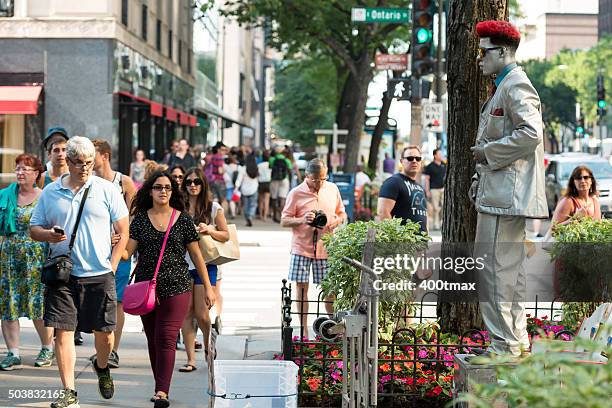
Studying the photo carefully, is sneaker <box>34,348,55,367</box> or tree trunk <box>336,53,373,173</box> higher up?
tree trunk <box>336,53,373,173</box>

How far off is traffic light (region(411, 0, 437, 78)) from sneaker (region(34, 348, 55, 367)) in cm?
1072

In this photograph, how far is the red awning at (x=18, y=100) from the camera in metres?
26.4

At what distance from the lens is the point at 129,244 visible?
29.1 ft

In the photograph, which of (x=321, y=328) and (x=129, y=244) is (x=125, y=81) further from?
(x=321, y=328)

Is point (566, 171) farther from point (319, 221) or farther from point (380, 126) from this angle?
point (319, 221)

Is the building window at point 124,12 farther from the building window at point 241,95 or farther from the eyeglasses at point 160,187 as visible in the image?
the building window at point 241,95

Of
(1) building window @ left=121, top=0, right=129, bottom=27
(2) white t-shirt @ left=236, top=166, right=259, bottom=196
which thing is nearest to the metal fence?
(2) white t-shirt @ left=236, top=166, right=259, bottom=196

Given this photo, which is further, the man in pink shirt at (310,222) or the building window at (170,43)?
the building window at (170,43)

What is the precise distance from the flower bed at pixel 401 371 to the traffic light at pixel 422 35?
35.7 feet

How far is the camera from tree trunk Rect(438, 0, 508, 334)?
31.3 ft

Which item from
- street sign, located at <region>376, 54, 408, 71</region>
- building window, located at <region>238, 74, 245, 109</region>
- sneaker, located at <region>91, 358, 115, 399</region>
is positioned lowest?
sneaker, located at <region>91, 358, 115, 399</region>

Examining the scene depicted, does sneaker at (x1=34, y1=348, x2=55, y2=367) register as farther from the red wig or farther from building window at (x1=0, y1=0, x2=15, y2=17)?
the red wig

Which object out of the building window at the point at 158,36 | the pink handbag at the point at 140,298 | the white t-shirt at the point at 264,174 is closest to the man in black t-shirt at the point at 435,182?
the white t-shirt at the point at 264,174

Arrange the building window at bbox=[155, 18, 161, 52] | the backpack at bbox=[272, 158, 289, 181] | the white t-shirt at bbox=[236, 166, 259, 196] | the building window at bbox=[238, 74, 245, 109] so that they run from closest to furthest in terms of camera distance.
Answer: the white t-shirt at bbox=[236, 166, 259, 196]
the backpack at bbox=[272, 158, 289, 181]
the building window at bbox=[155, 18, 161, 52]
the building window at bbox=[238, 74, 245, 109]
